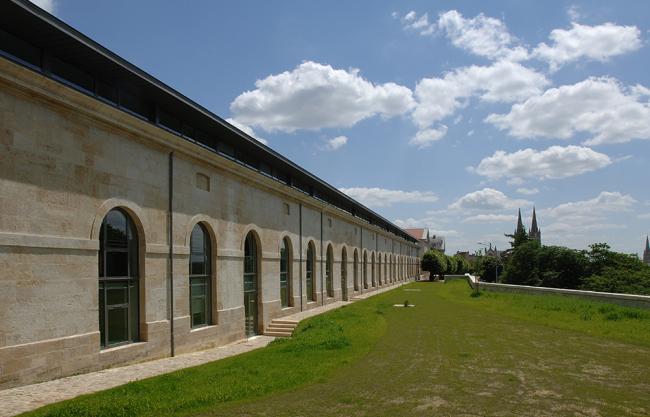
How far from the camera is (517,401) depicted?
9469mm

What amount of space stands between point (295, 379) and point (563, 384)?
572 centimetres

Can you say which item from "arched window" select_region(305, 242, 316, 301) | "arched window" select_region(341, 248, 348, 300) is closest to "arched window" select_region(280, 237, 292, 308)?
"arched window" select_region(305, 242, 316, 301)

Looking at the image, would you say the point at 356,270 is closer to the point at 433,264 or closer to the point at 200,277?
the point at 200,277

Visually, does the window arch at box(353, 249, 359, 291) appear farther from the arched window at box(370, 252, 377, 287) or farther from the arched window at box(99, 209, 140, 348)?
the arched window at box(99, 209, 140, 348)

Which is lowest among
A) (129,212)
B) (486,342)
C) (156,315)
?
(486,342)

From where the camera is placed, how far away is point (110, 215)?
13633mm

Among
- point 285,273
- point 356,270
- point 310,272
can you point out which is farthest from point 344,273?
point 285,273

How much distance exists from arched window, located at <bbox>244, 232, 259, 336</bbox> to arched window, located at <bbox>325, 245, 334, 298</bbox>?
12.6 metres

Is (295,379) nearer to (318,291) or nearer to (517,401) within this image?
(517,401)

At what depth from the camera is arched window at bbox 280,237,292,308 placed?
2598 cm

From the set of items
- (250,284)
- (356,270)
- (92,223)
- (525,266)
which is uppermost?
(92,223)

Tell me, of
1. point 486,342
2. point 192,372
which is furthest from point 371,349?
point 192,372

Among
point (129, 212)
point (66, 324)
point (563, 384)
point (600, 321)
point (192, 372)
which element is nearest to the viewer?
point (563, 384)

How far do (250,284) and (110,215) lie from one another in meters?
9.37
